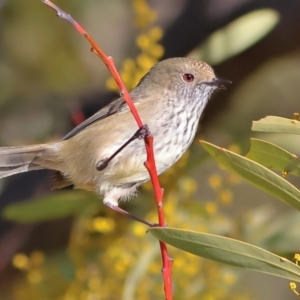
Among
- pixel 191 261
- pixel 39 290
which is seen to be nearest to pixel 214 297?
pixel 191 261

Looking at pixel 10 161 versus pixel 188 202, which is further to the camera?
pixel 188 202

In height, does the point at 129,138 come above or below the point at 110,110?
below

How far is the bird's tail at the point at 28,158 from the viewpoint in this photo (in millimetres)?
2479

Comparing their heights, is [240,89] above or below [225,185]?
above

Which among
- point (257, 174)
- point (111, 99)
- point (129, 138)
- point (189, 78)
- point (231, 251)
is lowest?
point (231, 251)

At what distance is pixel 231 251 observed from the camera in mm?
1466

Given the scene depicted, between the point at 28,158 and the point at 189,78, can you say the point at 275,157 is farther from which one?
the point at 28,158

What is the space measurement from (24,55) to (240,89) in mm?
1231

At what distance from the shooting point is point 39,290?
9.06 feet

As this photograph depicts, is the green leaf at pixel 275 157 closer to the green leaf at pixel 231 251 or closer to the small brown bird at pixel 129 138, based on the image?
the green leaf at pixel 231 251

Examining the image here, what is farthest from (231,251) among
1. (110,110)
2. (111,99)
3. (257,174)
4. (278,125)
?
(111,99)

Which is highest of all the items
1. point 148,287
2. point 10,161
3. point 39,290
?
point 10,161

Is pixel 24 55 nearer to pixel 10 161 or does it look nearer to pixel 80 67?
pixel 80 67

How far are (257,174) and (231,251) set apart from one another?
16 cm
